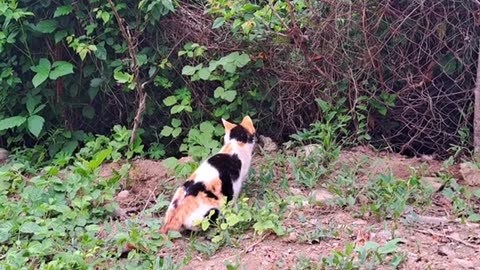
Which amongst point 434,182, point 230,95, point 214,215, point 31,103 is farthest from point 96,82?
point 434,182

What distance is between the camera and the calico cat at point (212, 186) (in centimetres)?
349

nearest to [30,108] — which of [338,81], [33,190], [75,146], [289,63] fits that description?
[75,146]

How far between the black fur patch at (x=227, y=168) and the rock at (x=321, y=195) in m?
0.52

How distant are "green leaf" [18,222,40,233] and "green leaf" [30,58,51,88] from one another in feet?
5.59

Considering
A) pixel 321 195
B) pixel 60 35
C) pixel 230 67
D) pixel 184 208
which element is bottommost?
pixel 321 195

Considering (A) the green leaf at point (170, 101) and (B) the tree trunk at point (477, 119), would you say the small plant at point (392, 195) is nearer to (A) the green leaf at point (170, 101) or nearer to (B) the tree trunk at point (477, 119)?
(B) the tree trunk at point (477, 119)

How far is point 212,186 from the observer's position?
3.60m

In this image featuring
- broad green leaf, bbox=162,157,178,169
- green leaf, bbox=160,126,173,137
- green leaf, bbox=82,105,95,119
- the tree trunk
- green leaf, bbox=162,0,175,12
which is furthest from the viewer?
green leaf, bbox=82,105,95,119

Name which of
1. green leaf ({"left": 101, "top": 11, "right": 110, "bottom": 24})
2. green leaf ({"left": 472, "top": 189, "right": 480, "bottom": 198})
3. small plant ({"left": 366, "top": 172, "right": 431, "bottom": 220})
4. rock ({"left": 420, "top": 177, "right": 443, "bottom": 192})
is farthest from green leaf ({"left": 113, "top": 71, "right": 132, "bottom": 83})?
green leaf ({"left": 472, "top": 189, "right": 480, "bottom": 198})

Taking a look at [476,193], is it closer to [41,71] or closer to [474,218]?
[474,218]

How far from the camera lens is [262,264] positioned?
10.3ft

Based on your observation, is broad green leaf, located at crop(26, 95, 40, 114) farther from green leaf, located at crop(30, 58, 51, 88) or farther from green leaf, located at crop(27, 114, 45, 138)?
green leaf, located at crop(30, 58, 51, 88)

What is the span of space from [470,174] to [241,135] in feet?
5.13

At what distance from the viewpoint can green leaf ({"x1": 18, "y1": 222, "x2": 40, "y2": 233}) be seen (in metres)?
3.53
